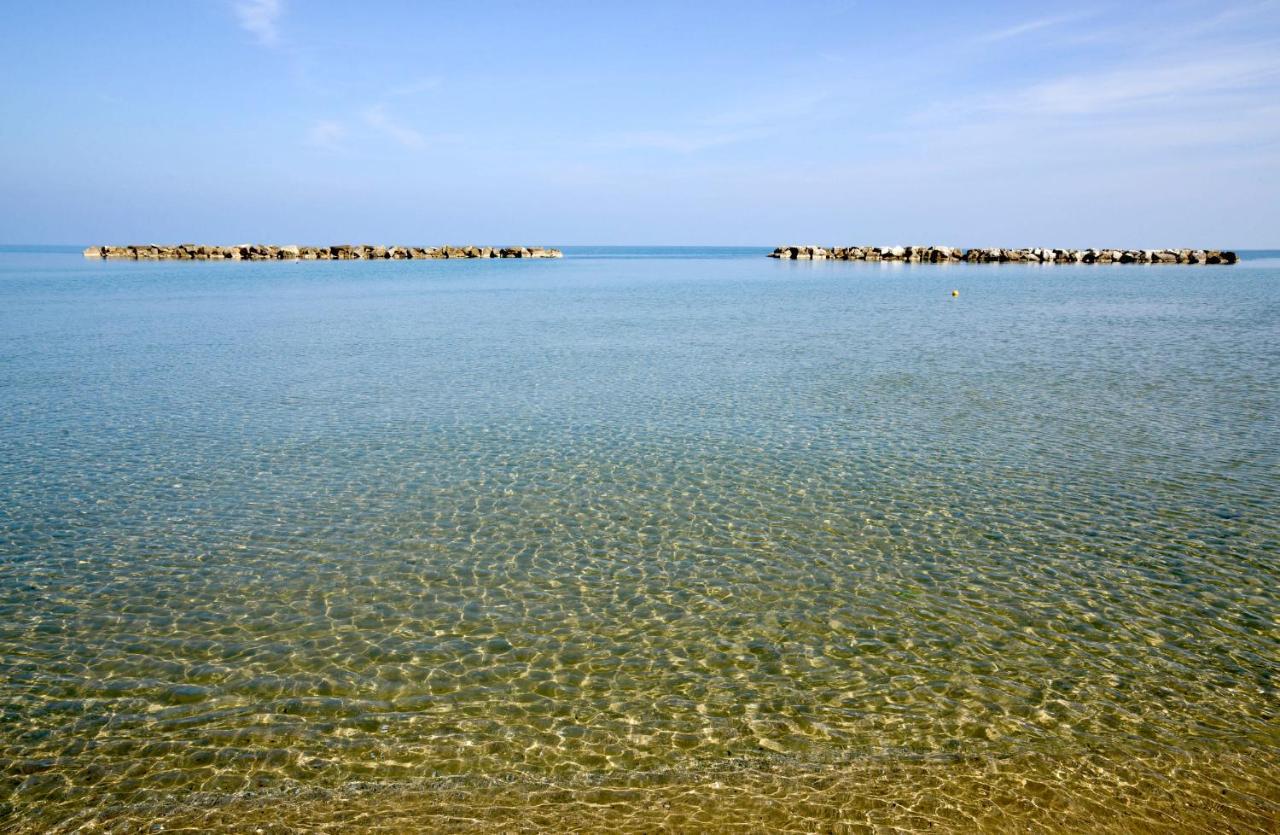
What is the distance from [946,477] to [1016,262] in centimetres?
15302

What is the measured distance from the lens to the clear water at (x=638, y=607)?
6.69 meters

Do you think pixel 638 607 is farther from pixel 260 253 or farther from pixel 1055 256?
pixel 1055 256

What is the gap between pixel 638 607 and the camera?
9930 millimetres

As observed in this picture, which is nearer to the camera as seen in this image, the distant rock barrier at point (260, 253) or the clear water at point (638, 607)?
the clear water at point (638, 607)

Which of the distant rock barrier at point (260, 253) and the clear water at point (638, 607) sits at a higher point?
the distant rock barrier at point (260, 253)

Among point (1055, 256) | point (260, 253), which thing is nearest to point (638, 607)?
point (260, 253)

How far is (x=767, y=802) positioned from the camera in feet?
21.2

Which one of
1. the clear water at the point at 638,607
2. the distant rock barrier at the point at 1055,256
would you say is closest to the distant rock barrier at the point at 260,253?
the distant rock barrier at the point at 1055,256

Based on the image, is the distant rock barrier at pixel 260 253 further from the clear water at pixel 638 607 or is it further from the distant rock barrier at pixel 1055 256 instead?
the clear water at pixel 638 607

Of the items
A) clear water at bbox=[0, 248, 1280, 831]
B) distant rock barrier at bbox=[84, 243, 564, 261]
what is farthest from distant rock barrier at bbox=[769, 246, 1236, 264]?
clear water at bbox=[0, 248, 1280, 831]

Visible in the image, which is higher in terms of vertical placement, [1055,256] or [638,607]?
[1055,256]

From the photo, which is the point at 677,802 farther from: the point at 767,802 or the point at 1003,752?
the point at 1003,752

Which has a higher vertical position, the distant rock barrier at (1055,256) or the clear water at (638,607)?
the distant rock barrier at (1055,256)

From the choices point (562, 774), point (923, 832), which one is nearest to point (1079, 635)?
point (923, 832)
